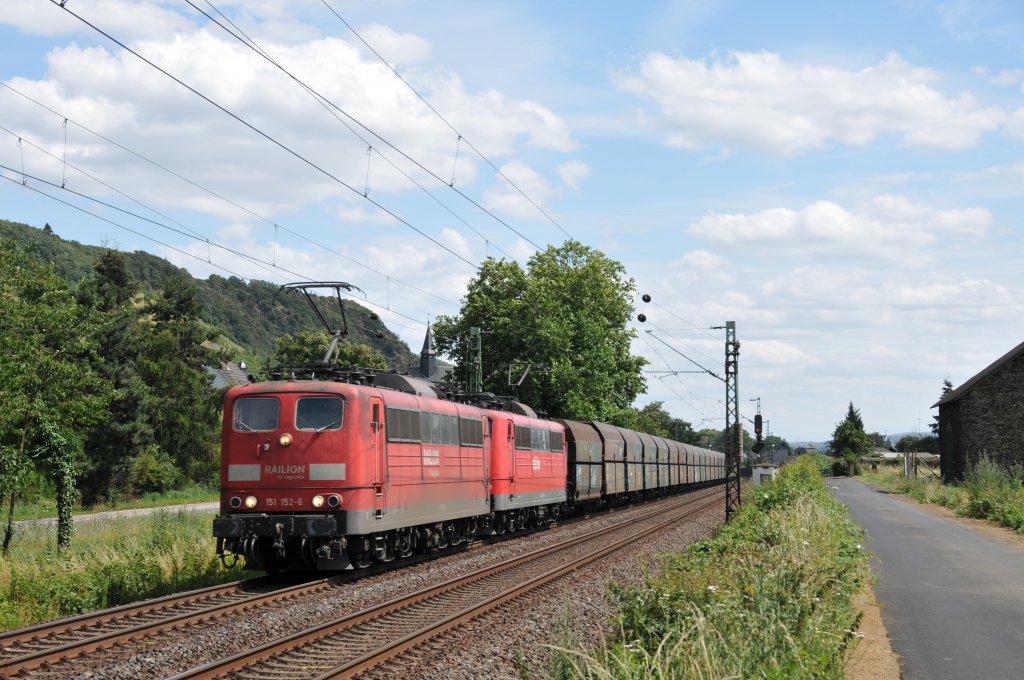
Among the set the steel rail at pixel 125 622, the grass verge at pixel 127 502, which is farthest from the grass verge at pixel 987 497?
the grass verge at pixel 127 502

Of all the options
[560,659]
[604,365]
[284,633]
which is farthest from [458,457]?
[604,365]

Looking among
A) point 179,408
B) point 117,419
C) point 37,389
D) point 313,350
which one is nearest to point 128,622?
point 37,389

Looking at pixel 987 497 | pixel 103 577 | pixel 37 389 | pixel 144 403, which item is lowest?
pixel 103 577

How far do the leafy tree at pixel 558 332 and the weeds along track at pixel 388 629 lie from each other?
32559 millimetres

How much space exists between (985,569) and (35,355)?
23.1 meters

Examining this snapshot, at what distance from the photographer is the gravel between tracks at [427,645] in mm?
10516

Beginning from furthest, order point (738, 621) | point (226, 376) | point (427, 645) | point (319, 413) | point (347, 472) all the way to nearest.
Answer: point (226, 376)
point (319, 413)
point (347, 472)
point (427, 645)
point (738, 621)

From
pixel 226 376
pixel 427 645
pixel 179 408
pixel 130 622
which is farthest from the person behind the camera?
pixel 226 376

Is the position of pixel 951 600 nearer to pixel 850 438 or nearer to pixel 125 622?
pixel 125 622

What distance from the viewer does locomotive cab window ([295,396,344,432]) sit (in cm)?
1734

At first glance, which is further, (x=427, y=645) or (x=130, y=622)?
(x=130, y=622)

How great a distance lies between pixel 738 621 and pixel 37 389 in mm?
24391

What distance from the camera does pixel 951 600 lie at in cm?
1551

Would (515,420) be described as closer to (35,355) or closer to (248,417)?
(248,417)
